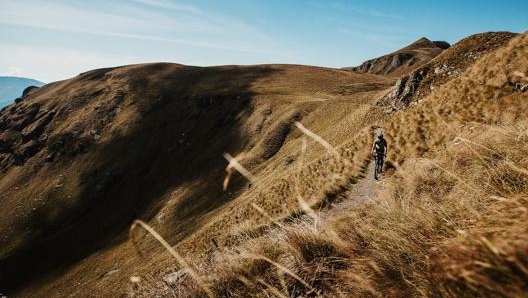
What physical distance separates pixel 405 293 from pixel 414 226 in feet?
2.37

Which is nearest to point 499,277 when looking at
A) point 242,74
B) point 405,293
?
point 405,293

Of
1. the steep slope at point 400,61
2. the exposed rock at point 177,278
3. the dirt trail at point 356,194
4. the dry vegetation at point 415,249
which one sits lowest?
the dirt trail at point 356,194

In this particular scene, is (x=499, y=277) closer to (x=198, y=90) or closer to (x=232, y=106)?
(x=232, y=106)

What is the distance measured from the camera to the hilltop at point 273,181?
12.0 feet

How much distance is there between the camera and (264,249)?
5039 millimetres

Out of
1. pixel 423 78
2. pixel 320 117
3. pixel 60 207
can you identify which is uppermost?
pixel 423 78

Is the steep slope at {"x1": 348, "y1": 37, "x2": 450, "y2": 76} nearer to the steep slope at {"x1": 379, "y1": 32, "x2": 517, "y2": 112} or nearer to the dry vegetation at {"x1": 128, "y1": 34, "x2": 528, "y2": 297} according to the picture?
the steep slope at {"x1": 379, "y1": 32, "x2": 517, "y2": 112}

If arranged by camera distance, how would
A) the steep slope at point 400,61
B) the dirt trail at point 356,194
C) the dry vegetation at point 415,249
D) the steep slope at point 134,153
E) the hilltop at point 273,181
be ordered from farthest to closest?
the steep slope at point 400,61
the steep slope at point 134,153
the dirt trail at point 356,194
the hilltop at point 273,181
the dry vegetation at point 415,249

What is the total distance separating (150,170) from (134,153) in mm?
11552

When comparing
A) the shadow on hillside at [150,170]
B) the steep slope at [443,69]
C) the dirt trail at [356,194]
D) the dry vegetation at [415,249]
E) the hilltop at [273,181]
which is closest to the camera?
the dry vegetation at [415,249]

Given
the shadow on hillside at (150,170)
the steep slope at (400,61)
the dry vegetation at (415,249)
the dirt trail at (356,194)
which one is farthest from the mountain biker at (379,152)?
the steep slope at (400,61)

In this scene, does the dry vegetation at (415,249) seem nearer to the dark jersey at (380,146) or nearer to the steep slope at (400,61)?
the dark jersey at (380,146)

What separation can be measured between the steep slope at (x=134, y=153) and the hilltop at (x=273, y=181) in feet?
1.75

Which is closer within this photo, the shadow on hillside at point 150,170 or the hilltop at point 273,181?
the hilltop at point 273,181
